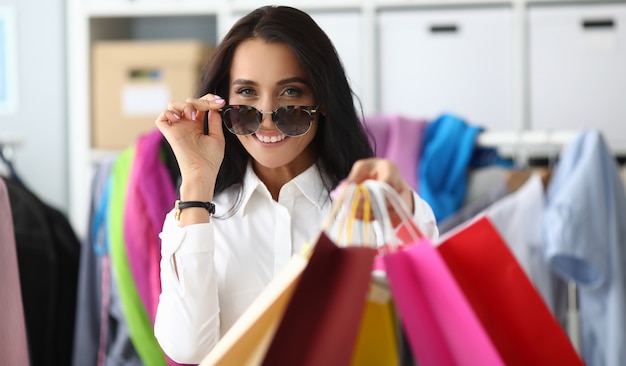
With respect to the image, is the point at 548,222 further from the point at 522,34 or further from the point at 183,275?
the point at 183,275

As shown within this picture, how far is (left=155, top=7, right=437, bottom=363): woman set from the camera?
33.9 inches

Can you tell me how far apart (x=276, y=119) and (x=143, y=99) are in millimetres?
1669

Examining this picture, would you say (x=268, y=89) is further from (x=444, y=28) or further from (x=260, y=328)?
(x=444, y=28)

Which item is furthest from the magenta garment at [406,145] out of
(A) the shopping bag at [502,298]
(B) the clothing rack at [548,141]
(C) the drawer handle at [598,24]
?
(A) the shopping bag at [502,298]

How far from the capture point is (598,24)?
245 centimetres

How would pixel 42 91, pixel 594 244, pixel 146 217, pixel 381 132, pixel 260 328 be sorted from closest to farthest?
pixel 260 328, pixel 594 244, pixel 146 217, pixel 381 132, pixel 42 91

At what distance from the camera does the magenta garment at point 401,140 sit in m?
1.91

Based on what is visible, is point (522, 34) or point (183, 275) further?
point (522, 34)

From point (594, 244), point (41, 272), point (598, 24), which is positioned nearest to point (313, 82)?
point (594, 244)

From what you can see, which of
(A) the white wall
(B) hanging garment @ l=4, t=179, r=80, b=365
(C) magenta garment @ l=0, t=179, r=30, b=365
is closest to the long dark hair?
(C) magenta garment @ l=0, t=179, r=30, b=365

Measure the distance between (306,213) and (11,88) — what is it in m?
2.01

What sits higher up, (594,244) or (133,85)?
(133,85)

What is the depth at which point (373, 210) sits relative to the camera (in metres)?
0.75

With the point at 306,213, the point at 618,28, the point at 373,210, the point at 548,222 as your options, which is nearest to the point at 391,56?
the point at 618,28
